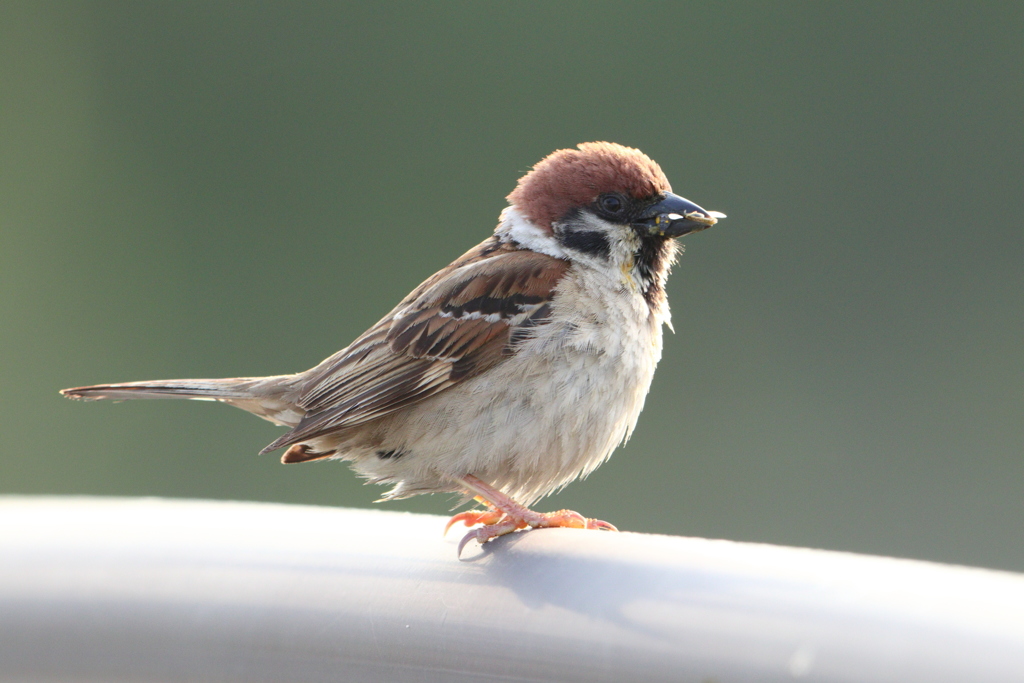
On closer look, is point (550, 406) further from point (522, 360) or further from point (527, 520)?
point (527, 520)

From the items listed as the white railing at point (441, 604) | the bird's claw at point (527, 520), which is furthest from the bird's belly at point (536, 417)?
the white railing at point (441, 604)

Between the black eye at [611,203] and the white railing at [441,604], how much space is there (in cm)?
103

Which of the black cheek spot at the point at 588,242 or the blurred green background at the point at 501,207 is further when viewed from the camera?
the blurred green background at the point at 501,207

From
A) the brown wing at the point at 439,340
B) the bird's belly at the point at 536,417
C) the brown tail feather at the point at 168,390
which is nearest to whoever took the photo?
the bird's belly at the point at 536,417

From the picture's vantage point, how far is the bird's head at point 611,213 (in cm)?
249

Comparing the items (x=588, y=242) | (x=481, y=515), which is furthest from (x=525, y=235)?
(x=481, y=515)

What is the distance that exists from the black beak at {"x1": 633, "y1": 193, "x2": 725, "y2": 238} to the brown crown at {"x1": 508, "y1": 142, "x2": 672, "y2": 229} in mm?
41

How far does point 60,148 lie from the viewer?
7883 millimetres

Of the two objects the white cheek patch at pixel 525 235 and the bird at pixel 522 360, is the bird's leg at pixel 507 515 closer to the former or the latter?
the bird at pixel 522 360

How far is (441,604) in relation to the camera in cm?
135

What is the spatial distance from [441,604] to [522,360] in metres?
0.94

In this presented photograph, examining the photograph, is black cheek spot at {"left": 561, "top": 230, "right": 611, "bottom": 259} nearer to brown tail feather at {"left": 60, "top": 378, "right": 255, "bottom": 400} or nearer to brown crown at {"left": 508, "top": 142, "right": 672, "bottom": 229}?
brown crown at {"left": 508, "top": 142, "right": 672, "bottom": 229}

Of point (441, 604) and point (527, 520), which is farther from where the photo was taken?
point (527, 520)

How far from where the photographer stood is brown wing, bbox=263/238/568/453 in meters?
2.33
